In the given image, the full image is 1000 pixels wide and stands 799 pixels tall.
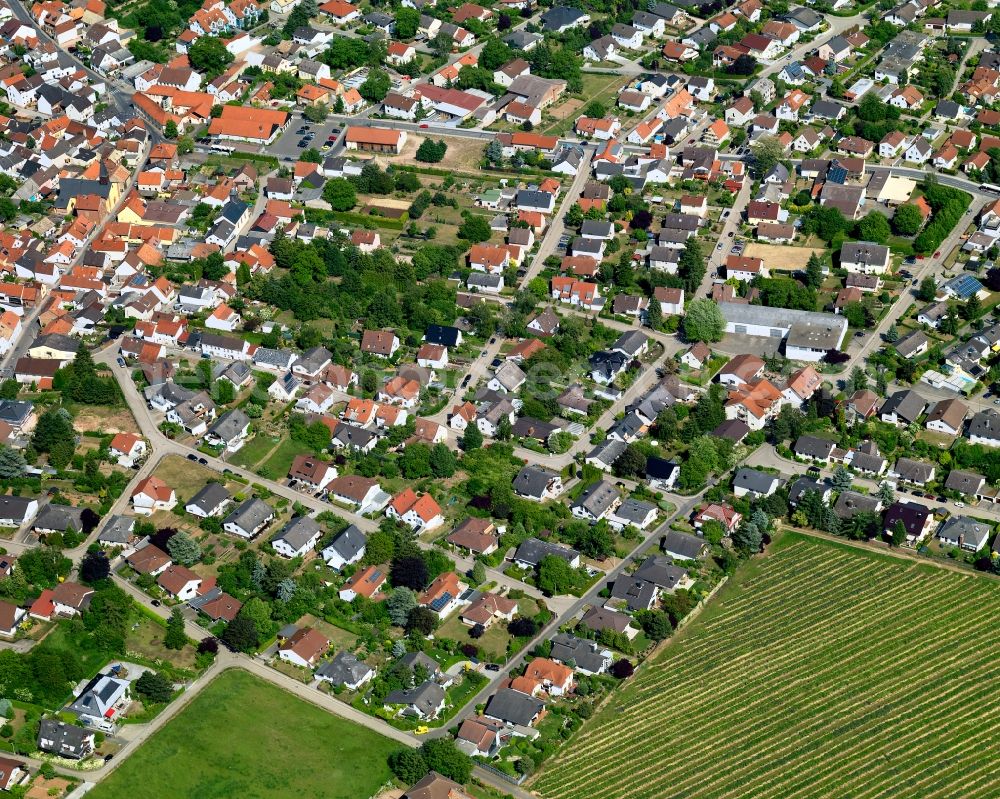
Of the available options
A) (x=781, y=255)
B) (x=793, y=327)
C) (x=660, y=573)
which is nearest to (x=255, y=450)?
(x=660, y=573)

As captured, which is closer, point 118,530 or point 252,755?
point 252,755

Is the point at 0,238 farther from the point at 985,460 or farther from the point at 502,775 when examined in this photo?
the point at 985,460

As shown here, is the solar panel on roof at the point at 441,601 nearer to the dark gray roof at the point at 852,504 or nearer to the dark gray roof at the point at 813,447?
the dark gray roof at the point at 852,504

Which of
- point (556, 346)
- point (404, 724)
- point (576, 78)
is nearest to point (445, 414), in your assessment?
point (556, 346)

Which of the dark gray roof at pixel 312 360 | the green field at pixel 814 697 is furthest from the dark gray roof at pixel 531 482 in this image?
the dark gray roof at pixel 312 360

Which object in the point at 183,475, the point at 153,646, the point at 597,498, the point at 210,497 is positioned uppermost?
the point at 210,497

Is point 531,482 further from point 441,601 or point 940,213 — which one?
point 940,213
